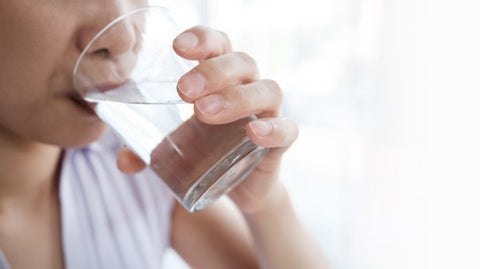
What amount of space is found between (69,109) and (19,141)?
18cm

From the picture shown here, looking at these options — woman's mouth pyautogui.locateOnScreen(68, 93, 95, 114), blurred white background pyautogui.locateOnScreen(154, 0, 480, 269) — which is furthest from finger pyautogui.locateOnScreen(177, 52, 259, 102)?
blurred white background pyautogui.locateOnScreen(154, 0, 480, 269)

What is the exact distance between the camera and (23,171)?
77 centimetres

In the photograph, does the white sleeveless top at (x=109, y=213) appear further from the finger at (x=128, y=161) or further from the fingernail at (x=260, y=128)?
the fingernail at (x=260, y=128)

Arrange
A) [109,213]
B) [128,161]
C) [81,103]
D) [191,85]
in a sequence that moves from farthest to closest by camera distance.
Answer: [109,213] → [128,161] → [81,103] → [191,85]

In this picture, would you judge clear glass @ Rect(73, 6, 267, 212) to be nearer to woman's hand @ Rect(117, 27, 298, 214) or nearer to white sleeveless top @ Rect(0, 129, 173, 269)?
woman's hand @ Rect(117, 27, 298, 214)

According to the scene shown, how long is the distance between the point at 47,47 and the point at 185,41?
173 mm

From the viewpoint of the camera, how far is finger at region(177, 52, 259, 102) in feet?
1.63

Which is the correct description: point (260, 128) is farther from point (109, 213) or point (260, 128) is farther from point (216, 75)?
point (109, 213)

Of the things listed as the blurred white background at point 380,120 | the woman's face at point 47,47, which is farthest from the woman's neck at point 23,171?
the blurred white background at point 380,120

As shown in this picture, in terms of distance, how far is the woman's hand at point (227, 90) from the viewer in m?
0.50

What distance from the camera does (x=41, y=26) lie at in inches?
23.2

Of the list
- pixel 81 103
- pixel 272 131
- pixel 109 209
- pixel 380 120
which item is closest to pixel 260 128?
pixel 272 131

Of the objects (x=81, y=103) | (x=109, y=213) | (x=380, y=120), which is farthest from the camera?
(x=380, y=120)

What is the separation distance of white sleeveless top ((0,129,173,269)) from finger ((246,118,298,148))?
358mm
